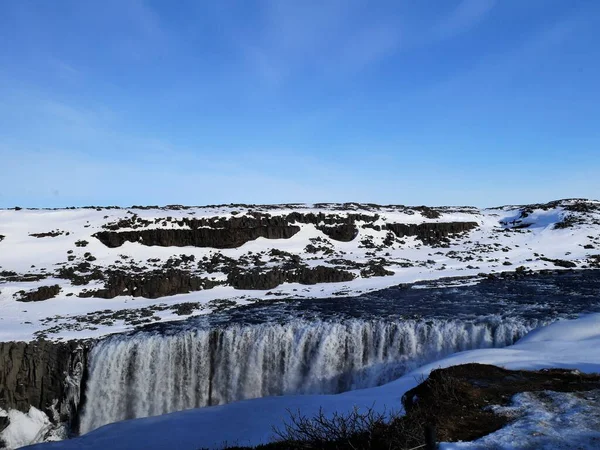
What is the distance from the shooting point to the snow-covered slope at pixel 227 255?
1058 inches

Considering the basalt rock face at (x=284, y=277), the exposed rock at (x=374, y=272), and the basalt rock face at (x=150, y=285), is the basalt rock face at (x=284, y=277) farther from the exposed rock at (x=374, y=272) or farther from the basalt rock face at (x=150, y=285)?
the basalt rock face at (x=150, y=285)

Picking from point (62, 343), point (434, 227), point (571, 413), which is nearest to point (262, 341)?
point (62, 343)

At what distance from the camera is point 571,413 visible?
9.14 m

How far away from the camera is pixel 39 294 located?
27.0m

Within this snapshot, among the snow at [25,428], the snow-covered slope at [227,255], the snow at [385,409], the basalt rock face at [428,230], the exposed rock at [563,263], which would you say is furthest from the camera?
the basalt rock face at [428,230]

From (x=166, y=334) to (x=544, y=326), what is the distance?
55.3 ft

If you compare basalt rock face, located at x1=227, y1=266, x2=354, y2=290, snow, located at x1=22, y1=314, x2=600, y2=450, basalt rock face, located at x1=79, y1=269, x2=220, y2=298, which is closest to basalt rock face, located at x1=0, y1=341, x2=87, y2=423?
snow, located at x1=22, y1=314, x2=600, y2=450

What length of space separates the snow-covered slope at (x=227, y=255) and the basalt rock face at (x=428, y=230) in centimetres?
13

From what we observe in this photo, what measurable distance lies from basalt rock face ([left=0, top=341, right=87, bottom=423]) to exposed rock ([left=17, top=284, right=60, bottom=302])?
7.32 m

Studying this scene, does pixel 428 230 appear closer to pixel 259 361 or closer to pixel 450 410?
pixel 259 361

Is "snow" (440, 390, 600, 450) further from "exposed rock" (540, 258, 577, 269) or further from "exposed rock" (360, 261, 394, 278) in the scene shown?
"exposed rock" (540, 258, 577, 269)

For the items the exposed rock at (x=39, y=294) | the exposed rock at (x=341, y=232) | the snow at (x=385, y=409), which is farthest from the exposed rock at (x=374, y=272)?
the exposed rock at (x=39, y=294)

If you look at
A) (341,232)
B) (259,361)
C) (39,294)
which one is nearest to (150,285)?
(39,294)

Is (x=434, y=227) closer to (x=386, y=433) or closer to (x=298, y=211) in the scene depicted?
(x=298, y=211)
